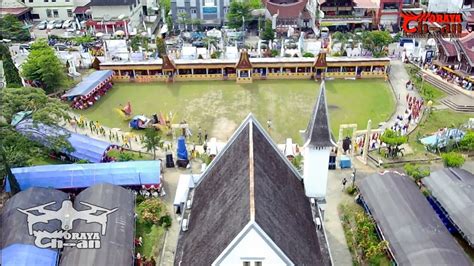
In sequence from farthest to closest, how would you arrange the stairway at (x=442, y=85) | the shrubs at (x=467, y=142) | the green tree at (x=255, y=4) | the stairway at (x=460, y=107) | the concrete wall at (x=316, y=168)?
the green tree at (x=255, y=4)
the stairway at (x=442, y=85)
the stairway at (x=460, y=107)
the shrubs at (x=467, y=142)
the concrete wall at (x=316, y=168)

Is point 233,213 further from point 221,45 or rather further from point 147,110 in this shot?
point 221,45

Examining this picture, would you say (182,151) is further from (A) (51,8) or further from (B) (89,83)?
(A) (51,8)

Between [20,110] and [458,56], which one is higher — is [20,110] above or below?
above

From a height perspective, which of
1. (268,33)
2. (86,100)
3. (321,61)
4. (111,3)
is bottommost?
(86,100)

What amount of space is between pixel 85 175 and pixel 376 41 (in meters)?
37.3

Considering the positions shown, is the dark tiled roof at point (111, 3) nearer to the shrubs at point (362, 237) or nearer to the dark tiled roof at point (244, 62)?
the dark tiled roof at point (244, 62)

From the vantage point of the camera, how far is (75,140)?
35344 mm

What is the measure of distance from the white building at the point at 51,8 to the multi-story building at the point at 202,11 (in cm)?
1766

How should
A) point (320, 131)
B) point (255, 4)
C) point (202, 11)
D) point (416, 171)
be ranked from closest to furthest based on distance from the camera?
point (320, 131) → point (416, 171) → point (202, 11) → point (255, 4)

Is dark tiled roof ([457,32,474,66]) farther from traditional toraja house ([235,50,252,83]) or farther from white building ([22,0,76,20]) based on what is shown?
white building ([22,0,76,20])

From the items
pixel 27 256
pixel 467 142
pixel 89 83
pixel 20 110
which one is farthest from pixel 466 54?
pixel 27 256

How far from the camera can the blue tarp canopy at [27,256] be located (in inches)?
906

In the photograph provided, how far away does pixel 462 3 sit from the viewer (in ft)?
210

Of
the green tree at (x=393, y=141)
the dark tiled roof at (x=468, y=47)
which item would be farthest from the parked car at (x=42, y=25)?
the dark tiled roof at (x=468, y=47)
